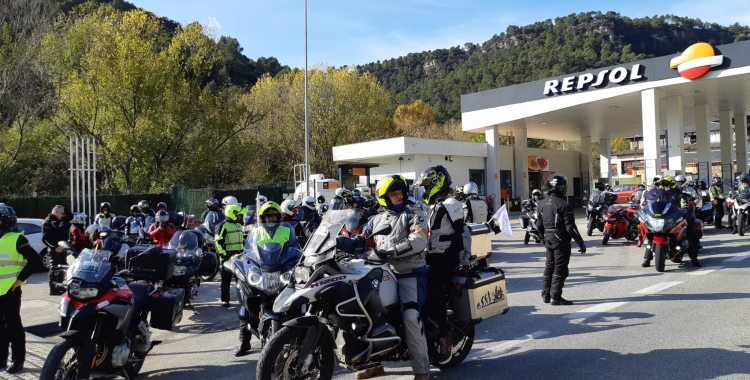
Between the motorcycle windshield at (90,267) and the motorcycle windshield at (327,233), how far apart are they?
195 cm

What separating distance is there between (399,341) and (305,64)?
2449cm

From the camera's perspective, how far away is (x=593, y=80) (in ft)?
88.6

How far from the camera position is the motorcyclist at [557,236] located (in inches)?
324

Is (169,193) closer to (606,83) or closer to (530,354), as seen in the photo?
(606,83)

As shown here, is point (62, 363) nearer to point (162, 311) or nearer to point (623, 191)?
point (162, 311)

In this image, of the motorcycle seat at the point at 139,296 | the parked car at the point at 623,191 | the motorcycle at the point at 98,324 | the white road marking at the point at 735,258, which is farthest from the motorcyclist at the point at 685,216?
the parked car at the point at 623,191

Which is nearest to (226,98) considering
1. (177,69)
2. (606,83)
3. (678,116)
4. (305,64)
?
(177,69)

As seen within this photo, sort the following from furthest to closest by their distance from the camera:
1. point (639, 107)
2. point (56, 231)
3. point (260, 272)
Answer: point (639, 107), point (56, 231), point (260, 272)

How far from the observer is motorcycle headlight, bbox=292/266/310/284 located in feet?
14.9

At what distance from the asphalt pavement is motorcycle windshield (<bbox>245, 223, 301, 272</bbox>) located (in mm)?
1130

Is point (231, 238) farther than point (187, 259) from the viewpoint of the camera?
Yes

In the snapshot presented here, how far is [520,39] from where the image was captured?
10975 cm

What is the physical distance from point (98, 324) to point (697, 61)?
25461 mm

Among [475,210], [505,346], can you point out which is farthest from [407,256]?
[475,210]
